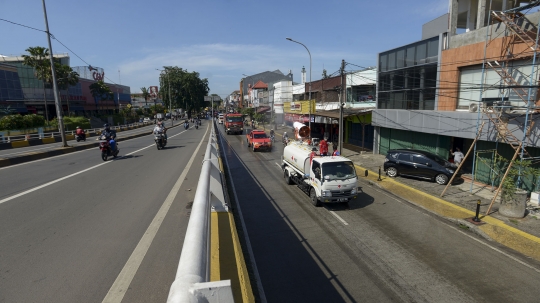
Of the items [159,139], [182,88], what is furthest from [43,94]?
[159,139]

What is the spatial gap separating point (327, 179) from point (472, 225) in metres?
4.91

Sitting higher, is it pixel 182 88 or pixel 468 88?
pixel 182 88

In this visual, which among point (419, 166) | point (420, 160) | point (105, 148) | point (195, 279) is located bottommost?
point (419, 166)

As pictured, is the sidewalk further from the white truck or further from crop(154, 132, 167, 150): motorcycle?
crop(154, 132, 167, 150): motorcycle

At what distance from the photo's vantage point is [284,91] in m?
54.8

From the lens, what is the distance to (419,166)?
15.4 m

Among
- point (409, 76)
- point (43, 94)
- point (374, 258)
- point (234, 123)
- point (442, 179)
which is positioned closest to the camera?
point (374, 258)

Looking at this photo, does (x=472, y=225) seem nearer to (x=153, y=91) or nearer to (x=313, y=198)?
(x=313, y=198)

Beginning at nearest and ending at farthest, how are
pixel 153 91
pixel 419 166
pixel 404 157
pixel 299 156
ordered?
pixel 299 156
pixel 419 166
pixel 404 157
pixel 153 91

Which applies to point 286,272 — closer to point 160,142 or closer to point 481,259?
point 481,259

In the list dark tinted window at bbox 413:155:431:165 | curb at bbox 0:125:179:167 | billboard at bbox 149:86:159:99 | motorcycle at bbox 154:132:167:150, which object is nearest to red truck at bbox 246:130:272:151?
motorcycle at bbox 154:132:167:150

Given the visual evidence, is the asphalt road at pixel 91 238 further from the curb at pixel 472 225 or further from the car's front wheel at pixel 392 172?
the car's front wheel at pixel 392 172

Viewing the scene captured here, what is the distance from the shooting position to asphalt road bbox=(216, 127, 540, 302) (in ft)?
19.8

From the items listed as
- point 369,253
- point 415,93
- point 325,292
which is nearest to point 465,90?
point 415,93
